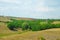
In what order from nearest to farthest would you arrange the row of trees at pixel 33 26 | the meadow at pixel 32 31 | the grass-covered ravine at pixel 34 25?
the meadow at pixel 32 31
the row of trees at pixel 33 26
the grass-covered ravine at pixel 34 25

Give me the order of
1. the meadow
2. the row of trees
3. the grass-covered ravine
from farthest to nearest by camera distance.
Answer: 1. the grass-covered ravine
2. the row of trees
3. the meadow

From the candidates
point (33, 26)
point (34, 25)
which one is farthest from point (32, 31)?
point (34, 25)

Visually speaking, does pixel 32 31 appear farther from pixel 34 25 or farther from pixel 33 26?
pixel 34 25

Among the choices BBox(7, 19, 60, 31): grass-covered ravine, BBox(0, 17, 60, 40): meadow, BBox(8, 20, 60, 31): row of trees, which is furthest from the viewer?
BBox(7, 19, 60, 31): grass-covered ravine

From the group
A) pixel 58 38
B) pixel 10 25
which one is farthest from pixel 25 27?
pixel 58 38

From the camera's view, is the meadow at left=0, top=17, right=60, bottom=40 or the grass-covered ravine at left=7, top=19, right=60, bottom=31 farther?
the grass-covered ravine at left=7, top=19, right=60, bottom=31

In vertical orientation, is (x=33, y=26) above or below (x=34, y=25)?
below

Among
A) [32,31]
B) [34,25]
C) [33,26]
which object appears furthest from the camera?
[34,25]

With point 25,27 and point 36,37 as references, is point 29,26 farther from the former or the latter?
point 36,37

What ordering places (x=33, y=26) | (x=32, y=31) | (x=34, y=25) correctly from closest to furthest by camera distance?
(x=32, y=31) → (x=33, y=26) → (x=34, y=25)

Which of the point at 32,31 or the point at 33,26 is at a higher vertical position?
the point at 32,31

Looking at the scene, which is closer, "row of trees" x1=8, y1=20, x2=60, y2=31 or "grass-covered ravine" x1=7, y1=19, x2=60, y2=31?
"row of trees" x1=8, y1=20, x2=60, y2=31

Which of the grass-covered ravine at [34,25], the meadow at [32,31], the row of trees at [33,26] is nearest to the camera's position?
the meadow at [32,31]

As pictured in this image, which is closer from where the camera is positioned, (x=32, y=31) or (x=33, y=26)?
(x=32, y=31)
